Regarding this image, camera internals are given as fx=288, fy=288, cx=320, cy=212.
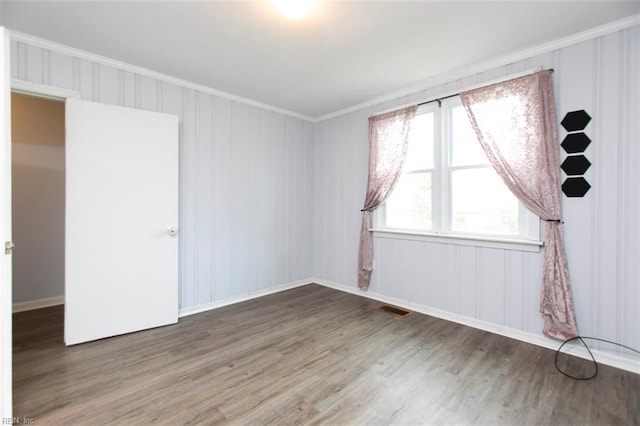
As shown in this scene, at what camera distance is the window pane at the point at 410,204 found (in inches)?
136

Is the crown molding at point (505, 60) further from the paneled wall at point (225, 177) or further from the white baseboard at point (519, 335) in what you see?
the white baseboard at point (519, 335)

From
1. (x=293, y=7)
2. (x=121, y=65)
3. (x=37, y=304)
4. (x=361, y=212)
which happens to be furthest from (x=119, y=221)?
(x=361, y=212)

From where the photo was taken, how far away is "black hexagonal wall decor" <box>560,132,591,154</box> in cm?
236

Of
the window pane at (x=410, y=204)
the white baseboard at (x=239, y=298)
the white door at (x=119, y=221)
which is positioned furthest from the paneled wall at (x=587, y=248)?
the white door at (x=119, y=221)

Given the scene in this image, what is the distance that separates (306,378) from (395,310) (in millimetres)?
1686

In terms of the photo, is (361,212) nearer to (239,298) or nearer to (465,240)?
(465,240)

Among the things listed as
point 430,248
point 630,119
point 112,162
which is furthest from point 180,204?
point 630,119

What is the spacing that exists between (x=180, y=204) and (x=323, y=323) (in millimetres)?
2088

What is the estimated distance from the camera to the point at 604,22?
2227 millimetres

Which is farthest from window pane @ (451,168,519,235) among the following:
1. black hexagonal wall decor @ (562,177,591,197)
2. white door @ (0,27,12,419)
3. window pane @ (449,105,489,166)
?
white door @ (0,27,12,419)

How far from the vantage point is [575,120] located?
2395 mm

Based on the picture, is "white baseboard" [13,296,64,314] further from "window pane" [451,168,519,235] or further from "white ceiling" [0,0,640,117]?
"window pane" [451,168,519,235]

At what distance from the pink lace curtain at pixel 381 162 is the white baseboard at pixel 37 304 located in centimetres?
391

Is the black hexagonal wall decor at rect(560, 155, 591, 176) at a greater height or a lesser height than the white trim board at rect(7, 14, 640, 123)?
lesser
